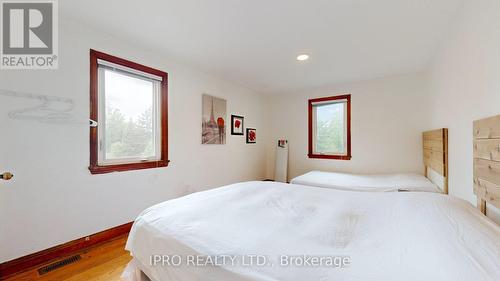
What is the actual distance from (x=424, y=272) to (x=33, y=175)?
8.82ft

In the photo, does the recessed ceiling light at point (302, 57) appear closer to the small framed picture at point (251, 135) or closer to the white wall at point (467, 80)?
the white wall at point (467, 80)

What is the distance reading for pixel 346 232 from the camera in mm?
1029

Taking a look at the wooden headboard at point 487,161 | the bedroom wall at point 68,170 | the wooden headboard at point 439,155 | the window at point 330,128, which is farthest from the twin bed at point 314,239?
the window at point 330,128

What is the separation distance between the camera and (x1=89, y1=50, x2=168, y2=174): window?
207 cm

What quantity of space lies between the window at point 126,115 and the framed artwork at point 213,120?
2.26 ft

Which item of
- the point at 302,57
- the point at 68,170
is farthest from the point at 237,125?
the point at 68,170

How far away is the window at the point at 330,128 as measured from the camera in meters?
3.69

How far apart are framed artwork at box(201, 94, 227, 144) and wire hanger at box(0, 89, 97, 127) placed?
1522 millimetres

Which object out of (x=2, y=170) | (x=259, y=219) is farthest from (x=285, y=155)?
(x=2, y=170)

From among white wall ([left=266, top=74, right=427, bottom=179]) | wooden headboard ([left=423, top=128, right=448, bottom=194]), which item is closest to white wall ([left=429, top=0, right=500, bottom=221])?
wooden headboard ([left=423, top=128, right=448, bottom=194])

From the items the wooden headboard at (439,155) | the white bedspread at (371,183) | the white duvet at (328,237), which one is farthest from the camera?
the white bedspread at (371,183)

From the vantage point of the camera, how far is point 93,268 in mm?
1670

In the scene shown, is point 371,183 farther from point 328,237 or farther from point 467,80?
point 328,237

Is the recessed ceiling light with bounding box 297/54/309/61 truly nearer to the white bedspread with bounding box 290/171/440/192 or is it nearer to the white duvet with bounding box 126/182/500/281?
the white bedspread with bounding box 290/171/440/192
